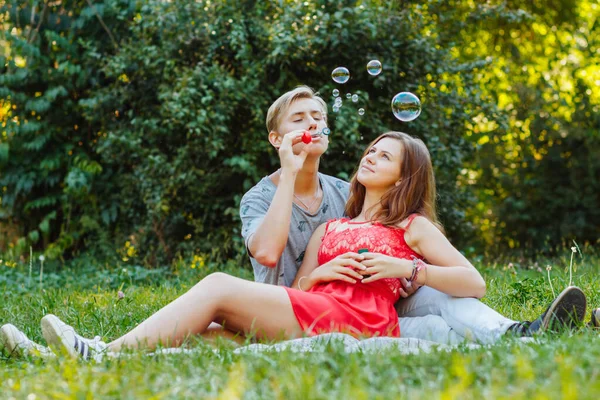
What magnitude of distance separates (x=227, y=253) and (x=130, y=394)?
169 inches

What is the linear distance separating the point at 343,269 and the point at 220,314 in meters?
0.49

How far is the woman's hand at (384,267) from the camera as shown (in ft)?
8.79

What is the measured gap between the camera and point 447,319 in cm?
274

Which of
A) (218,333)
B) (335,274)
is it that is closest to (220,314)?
(218,333)

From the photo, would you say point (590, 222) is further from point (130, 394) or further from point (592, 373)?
point (130, 394)

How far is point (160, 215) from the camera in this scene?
235 inches

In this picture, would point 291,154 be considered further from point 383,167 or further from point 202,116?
point 202,116

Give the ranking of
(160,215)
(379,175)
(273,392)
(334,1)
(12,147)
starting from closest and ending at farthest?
(273,392), (379,175), (334,1), (160,215), (12,147)

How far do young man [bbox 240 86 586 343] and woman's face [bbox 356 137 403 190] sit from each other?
0.82ft

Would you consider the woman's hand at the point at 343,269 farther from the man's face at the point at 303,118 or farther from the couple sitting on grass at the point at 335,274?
the man's face at the point at 303,118

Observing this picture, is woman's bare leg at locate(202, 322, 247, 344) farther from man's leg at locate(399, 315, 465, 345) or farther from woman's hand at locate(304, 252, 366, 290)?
man's leg at locate(399, 315, 465, 345)

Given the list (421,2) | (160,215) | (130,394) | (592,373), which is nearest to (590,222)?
(421,2)

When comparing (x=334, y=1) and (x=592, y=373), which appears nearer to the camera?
(x=592, y=373)

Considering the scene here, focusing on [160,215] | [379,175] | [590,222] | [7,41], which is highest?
[7,41]
